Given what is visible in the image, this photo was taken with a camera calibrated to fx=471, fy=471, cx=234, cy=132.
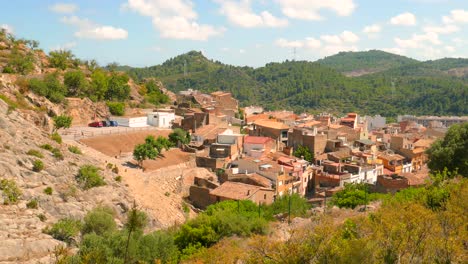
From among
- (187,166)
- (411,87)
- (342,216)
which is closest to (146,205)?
(187,166)

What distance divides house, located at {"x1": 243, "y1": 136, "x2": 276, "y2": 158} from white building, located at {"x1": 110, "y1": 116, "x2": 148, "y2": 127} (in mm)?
10203

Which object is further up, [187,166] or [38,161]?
[38,161]

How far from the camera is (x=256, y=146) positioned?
4031 cm

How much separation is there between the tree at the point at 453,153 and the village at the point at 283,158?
6.25 ft

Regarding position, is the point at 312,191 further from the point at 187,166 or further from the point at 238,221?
the point at 238,221

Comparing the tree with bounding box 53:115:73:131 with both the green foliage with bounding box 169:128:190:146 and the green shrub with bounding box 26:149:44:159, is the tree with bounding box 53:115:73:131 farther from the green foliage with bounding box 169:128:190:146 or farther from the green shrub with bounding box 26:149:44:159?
the green shrub with bounding box 26:149:44:159

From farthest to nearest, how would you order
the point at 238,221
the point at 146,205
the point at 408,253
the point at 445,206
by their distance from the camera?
the point at 146,205
the point at 238,221
the point at 445,206
the point at 408,253

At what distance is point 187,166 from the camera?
35.9 metres

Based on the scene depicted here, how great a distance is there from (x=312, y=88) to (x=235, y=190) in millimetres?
109756

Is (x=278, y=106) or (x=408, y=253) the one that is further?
(x=278, y=106)

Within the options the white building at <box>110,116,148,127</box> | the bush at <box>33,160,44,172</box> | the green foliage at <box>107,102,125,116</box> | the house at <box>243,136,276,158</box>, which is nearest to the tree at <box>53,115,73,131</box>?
the white building at <box>110,116,148,127</box>

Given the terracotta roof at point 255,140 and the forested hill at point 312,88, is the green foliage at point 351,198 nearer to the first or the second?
the terracotta roof at point 255,140

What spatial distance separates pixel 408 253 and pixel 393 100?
386 feet

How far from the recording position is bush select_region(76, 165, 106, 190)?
25094 mm
